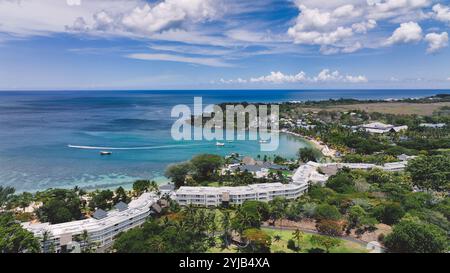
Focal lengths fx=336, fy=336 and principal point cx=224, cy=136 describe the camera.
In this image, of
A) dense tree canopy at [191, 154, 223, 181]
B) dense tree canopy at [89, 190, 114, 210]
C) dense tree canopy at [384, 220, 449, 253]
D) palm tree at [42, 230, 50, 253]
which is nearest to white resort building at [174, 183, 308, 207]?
dense tree canopy at [89, 190, 114, 210]

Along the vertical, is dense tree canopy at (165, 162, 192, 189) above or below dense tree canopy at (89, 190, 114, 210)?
above

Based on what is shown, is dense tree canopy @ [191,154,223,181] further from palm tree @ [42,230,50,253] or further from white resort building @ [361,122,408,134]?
white resort building @ [361,122,408,134]

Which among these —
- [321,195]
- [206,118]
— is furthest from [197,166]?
[206,118]

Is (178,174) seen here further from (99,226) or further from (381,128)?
(381,128)

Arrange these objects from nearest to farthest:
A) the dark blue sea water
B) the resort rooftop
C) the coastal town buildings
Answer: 1. the resort rooftop
2. the dark blue sea water
3. the coastal town buildings

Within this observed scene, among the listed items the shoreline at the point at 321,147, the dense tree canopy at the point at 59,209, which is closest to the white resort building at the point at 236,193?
the dense tree canopy at the point at 59,209

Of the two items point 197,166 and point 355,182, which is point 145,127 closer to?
point 197,166

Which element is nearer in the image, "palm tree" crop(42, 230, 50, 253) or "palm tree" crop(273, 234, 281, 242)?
"palm tree" crop(42, 230, 50, 253)
